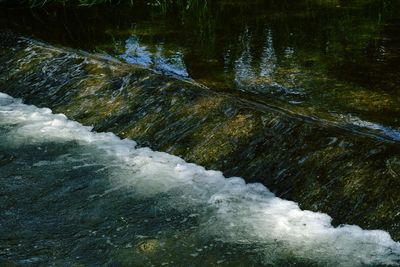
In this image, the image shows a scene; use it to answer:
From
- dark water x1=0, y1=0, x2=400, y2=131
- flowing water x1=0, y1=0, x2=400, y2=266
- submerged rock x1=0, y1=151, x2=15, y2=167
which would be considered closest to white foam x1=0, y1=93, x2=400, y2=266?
flowing water x1=0, y1=0, x2=400, y2=266

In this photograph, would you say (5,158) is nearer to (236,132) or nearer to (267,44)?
(236,132)

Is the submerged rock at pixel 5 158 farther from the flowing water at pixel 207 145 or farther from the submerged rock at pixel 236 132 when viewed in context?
the submerged rock at pixel 236 132

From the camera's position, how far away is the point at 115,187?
456cm

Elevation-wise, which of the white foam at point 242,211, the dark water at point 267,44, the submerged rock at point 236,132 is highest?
the dark water at point 267,44

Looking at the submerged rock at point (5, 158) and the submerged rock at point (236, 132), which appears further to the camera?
the submerged rock at point (5, 158)

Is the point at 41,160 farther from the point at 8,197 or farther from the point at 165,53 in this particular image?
the point at 165,53

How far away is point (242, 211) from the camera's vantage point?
13.5 feet

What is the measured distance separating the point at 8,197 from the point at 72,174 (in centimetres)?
55

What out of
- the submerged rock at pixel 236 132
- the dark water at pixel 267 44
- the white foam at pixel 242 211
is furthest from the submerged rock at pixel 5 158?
the dark water at pixel 267 44

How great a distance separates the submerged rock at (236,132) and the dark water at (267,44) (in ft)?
0.94

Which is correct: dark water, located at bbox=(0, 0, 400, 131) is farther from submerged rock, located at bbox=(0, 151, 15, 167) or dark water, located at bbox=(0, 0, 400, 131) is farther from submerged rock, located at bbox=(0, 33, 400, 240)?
submerged rock, located at bbox=(0, 151, 15, 167)

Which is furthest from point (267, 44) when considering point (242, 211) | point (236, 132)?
point (242, 211)

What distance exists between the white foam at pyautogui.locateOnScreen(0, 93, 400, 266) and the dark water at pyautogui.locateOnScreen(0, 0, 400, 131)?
0.93 m

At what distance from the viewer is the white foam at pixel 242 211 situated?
3613 mm
